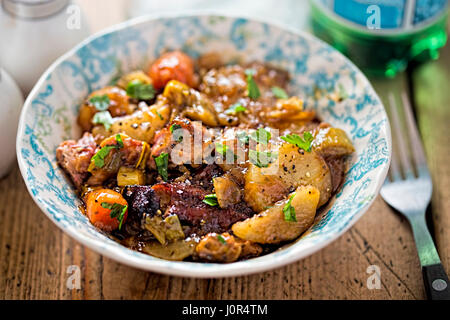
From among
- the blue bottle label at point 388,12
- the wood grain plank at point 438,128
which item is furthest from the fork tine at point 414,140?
the blue bottle label at point 388,12

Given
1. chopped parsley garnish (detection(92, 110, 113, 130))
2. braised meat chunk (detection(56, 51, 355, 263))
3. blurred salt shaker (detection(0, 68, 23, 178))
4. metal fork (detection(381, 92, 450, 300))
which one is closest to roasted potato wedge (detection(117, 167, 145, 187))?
braised meat chunk (detection(56, 51, 355, 263))

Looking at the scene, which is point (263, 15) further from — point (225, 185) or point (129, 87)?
point (225, 185)

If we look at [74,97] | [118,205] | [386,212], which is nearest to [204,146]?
[118,205]


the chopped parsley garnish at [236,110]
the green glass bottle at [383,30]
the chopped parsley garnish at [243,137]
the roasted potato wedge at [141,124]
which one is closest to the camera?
the chopped parsley garnish at [243,137]

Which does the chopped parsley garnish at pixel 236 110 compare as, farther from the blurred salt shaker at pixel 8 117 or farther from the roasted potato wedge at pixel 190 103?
the blurred salt shaker at pixel 8 117

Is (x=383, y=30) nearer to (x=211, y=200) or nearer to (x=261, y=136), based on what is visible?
(x=261, y=136)

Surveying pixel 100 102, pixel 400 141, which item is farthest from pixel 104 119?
pixel 400 141
